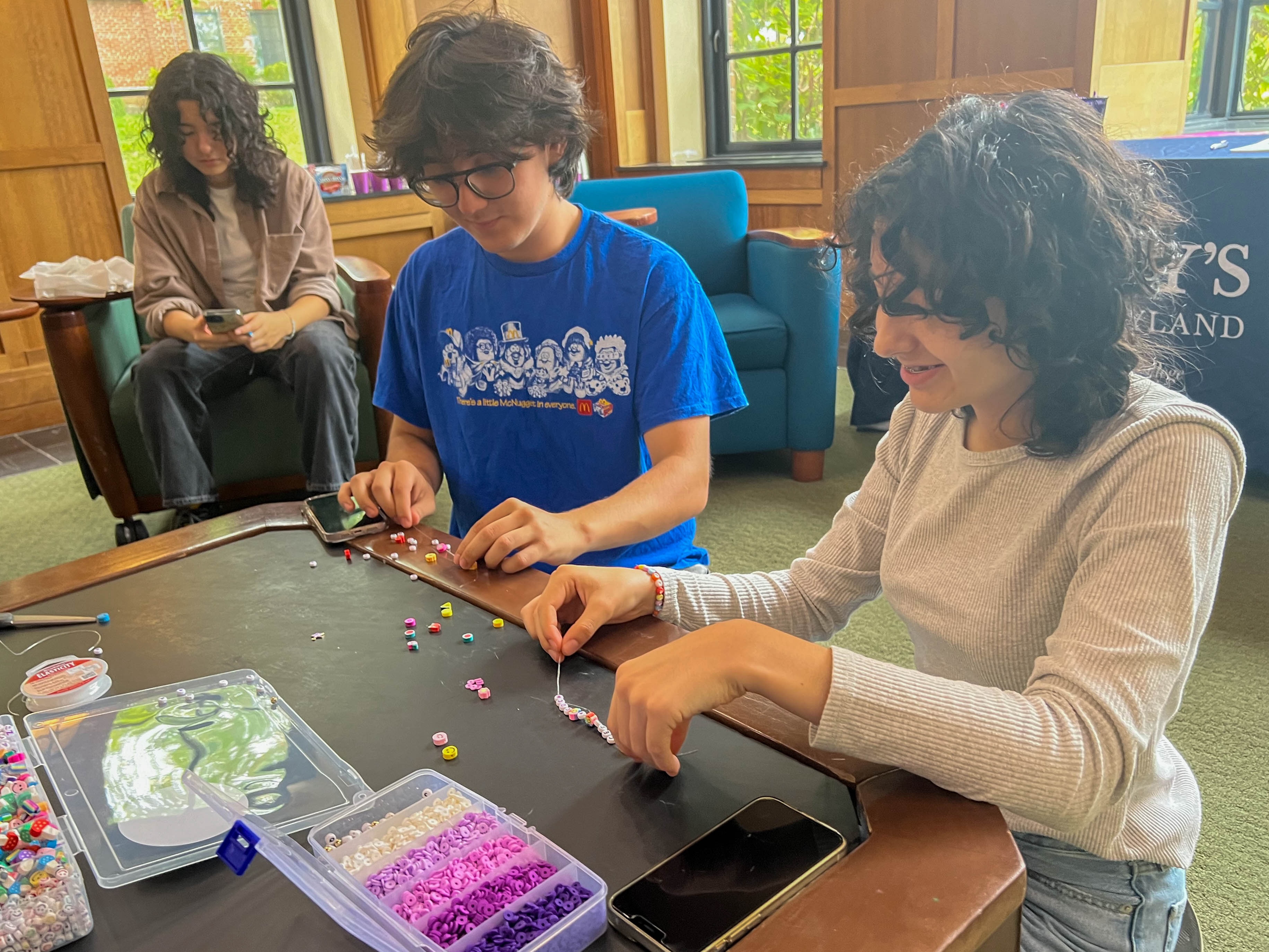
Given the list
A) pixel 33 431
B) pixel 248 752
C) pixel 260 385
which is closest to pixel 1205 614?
pixel 248 752

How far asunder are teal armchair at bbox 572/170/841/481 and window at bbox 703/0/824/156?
52.8 inches

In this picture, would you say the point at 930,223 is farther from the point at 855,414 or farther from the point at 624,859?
the point at 855,414

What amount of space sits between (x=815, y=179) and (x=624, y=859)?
158 inches

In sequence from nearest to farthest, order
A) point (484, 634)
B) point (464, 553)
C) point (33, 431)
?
1. point (484, 634)
2. point (464, 553)
3. point (33, 431)

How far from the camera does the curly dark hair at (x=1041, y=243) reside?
73 cm

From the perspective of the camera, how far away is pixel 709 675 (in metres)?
0.68

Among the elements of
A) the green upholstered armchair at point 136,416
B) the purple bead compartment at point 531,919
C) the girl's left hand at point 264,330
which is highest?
the purple bead compartment at point 531,919

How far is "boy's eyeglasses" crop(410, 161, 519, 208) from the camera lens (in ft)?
3.90

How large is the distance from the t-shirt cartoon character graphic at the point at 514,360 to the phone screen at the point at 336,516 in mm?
270

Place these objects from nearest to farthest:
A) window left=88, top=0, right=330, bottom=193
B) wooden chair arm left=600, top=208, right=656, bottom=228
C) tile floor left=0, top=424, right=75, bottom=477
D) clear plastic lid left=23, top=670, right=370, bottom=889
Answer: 1. clear plastic lid left=23, top=670, right=370, bottom=889
2. wooden chair arm left=600, top=208, right=656, bottom=228
3. tile floor left=0, top=424, right=75, bottom=477
4. window left=88, top=0, right=330, bottom=193

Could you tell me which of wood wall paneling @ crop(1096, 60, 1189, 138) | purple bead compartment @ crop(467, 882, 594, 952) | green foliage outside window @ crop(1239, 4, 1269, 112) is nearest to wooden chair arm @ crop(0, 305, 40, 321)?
purple bead compartment @ crop(467, 882, 594, 952)

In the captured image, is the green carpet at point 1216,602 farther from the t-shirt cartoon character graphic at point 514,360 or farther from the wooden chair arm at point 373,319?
the t-shirt cartoon character graphic at point 514,360

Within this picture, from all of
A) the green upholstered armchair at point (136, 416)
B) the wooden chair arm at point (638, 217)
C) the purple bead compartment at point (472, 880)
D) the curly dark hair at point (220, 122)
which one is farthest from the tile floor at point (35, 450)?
the purple bead compartment at point (472, 880)

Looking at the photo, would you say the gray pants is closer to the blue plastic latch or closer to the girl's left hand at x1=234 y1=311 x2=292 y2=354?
the girl's left hand at x1=234 y1=311 x2=292 y2=354
